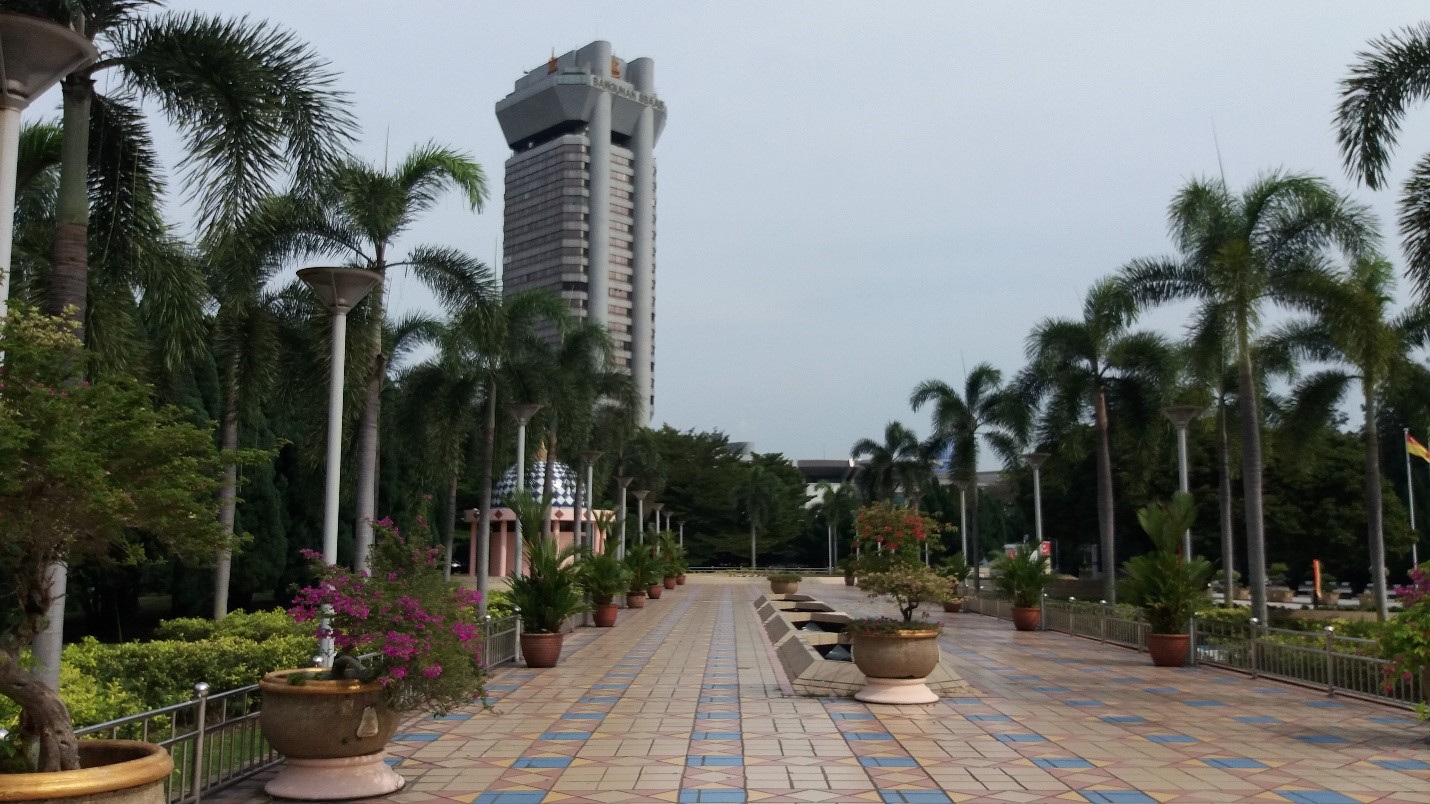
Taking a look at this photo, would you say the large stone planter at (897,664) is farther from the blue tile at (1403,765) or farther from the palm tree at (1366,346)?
the palm tree at (1366,346)

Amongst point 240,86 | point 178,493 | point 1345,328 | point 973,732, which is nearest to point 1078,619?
point 1345,328

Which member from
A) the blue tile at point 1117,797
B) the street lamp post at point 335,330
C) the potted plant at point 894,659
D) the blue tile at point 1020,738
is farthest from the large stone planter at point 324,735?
the potted plant at point 894,659

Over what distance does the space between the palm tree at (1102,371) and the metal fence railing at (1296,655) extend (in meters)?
7.57

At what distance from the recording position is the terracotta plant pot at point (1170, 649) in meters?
16.8

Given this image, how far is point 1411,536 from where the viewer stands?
137 ft

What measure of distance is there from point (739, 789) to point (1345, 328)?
17.3 meters

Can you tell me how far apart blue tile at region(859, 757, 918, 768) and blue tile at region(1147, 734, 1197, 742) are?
8.65 feet

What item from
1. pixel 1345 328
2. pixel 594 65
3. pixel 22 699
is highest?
pixel 594 65

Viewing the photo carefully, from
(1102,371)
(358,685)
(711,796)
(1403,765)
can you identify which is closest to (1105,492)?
(1102,371)

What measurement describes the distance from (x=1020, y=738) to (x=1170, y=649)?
768 cm

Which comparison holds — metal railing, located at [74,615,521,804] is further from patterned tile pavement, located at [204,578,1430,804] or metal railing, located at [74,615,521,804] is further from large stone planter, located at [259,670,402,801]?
large stone planter, located at [259,670,402,801]

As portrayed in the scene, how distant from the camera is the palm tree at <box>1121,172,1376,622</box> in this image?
69.8 ft

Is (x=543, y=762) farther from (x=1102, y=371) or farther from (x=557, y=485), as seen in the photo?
(x=557, y=485)

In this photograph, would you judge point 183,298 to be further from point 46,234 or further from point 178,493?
point 46,234
